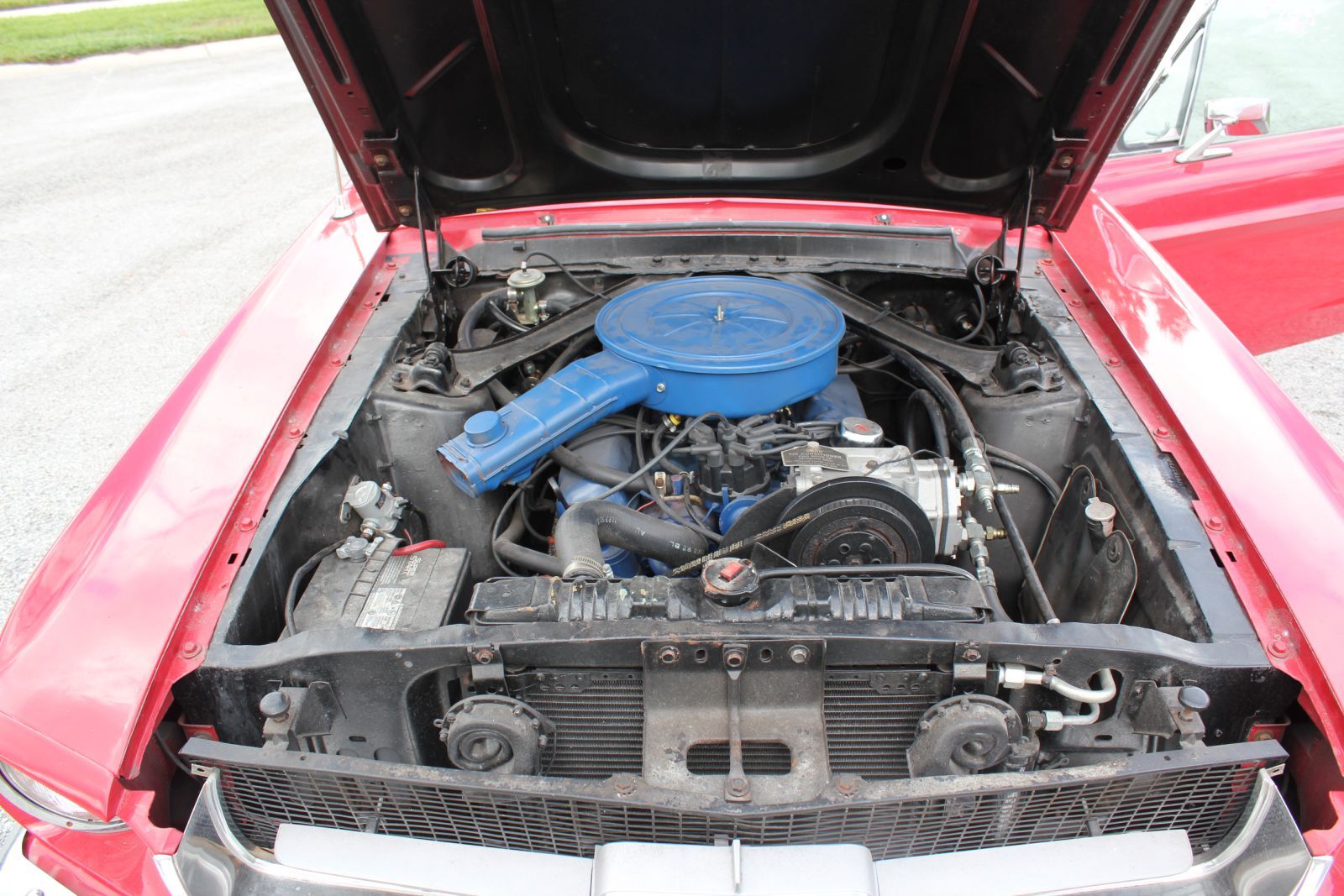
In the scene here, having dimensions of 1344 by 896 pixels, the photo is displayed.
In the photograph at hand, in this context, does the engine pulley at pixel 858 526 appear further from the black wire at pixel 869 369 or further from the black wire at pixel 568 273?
the black wire at pixel 568 273

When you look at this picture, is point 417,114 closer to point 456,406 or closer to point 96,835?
point 456,406

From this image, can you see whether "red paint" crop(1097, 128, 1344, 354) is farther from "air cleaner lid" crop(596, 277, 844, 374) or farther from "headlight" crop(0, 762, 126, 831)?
"headlight" crop(0, 762, 126, 831)

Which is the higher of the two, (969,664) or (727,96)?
(727,96)

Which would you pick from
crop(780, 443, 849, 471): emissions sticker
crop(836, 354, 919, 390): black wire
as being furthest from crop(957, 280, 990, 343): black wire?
crop(780, 443, 849, 471): emissions sticker

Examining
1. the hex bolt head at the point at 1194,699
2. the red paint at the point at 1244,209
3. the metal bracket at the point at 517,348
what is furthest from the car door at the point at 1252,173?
the hex bolt head at the point at 1194,699

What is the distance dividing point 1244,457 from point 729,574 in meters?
0.96

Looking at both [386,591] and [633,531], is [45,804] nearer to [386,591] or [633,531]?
[386,591]

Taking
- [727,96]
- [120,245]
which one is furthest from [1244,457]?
[120,245]

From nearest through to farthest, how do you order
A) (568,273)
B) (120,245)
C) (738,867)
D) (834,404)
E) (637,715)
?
(738,867) < (637,715) < (834,404) < (568,273) < (120,245)

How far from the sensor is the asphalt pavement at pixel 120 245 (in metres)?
3.08

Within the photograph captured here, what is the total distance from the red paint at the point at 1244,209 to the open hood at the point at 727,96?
1.16 metres

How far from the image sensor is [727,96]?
184 centimetres

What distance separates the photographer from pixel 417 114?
1.83 meters

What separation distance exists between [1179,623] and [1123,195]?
2.10 metres
